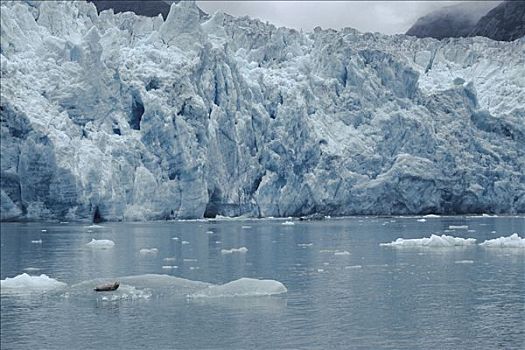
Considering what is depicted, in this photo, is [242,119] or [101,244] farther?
[242,119]

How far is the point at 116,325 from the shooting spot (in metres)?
13.3

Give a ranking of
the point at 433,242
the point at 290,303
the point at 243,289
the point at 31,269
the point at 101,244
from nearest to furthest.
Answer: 1. the point at 290,303
2. the point at 243,289
3. the point at 31,269
4. the point at 101,244
5. the point at 433,242

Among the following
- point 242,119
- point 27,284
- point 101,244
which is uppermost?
Answer: point 242,119

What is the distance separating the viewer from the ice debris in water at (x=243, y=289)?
16625 mm

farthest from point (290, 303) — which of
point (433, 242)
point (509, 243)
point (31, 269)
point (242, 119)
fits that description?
point (242, 119)

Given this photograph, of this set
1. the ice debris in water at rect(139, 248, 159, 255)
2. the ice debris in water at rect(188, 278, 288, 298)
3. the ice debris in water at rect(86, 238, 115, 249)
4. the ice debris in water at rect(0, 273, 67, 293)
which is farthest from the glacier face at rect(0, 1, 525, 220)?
the ice debris in water at rect(188, 278, 288, 298)

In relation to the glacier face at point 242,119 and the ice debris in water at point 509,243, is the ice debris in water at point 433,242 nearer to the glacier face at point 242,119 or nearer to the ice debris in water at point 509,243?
the ice debris in water at point 509,243

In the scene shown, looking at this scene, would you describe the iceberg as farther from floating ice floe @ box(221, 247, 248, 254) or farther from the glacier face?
the glacier face

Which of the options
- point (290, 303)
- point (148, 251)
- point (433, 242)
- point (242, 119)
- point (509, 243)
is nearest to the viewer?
point (290, 303)

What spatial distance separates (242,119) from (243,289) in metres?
36.7

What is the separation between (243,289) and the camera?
16984 mm

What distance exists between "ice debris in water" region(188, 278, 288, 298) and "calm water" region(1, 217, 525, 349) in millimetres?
440

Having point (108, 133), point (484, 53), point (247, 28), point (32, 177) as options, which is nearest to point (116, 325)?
point (32, 177)

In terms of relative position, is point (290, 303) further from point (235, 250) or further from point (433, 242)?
point (433, 242)
